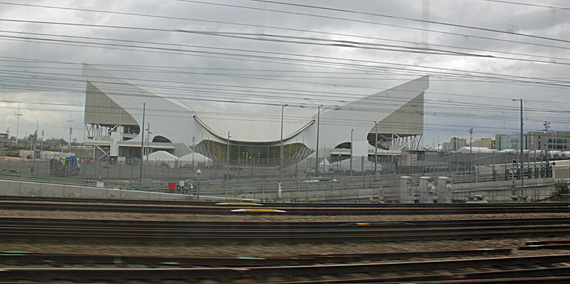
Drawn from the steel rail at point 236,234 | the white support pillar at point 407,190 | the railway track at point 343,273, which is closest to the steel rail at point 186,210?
the steel rail at point 236,234

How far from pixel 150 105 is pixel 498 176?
38.8m

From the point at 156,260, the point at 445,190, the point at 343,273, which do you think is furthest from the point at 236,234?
the point at 445,190

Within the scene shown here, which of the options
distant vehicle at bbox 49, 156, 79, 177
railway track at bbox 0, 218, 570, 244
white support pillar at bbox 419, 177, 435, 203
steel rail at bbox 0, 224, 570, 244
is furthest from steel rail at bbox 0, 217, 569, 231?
distant vehicle at bbox 49, 156, 79, 177

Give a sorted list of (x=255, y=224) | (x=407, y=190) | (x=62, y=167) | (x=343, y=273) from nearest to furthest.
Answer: (x=343, y=273) < (x=255, y=224) < (x=407, y=190) < (x=62, y=167)

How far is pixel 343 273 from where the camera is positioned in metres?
5.51

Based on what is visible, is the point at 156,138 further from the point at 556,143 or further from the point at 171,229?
the point at 556,143

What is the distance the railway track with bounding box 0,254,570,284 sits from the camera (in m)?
4.80

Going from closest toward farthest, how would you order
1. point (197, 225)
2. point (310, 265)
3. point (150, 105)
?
point (310, 265) < point (197, 225) < point (150, 105)

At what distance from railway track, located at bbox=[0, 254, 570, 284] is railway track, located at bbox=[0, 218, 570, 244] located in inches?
84.7

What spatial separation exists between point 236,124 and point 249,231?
150 ft

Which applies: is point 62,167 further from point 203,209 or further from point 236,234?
point 236,234

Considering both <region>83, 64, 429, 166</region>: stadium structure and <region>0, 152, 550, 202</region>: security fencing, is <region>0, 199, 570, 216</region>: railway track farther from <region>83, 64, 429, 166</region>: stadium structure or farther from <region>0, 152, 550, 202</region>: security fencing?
<region>83, 64, 429, 166</region>: stadium structure

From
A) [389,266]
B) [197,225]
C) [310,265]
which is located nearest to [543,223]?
[389,266]

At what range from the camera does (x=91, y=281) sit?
4719 millimetres
